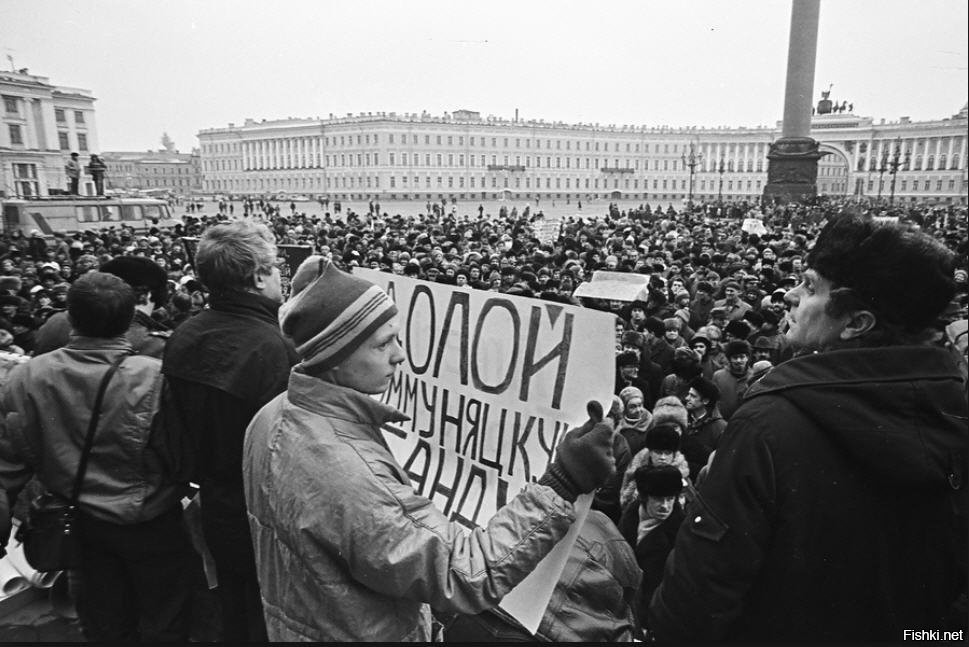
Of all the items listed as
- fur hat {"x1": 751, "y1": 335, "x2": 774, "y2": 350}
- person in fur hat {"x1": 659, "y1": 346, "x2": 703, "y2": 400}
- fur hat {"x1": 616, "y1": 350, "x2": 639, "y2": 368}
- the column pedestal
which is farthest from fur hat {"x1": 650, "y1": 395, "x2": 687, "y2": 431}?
the column pedestal

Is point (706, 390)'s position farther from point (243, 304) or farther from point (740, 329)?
point (243, 304)

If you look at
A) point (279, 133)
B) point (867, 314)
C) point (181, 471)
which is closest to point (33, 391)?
point (181, 471)

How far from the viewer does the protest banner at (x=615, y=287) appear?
5515 mm

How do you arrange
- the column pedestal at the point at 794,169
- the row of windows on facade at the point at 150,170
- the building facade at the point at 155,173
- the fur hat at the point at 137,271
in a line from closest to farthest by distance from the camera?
the fur hat at the point at 137,271, the column pedestal at the point at 794,169, the building facade at the point at 155,173, the row of windows on facade at the point at 150,170

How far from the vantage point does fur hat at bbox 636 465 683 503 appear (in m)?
2.57

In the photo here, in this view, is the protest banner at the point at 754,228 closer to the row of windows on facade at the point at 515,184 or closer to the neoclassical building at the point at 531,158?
the neoclassical building at the point at 531,158

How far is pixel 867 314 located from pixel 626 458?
2057mm

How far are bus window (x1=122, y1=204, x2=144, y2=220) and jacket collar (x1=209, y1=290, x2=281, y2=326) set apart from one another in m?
28.4

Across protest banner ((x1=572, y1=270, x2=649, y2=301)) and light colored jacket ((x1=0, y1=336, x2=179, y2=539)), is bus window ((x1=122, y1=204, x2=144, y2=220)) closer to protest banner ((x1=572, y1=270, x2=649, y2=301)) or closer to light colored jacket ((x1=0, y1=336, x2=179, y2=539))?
protest banner ((x1=572, y1=270, x2=649, y2=301))

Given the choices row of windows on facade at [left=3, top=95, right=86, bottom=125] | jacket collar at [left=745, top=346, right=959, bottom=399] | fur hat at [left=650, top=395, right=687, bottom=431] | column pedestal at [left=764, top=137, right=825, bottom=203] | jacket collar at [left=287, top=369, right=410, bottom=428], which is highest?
row of windows on facade at [left=3, top=95, right=86, bottom=125]

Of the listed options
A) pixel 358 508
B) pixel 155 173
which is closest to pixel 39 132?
pixel 358 508

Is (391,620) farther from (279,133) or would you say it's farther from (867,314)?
(279,133)

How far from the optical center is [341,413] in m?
1.42

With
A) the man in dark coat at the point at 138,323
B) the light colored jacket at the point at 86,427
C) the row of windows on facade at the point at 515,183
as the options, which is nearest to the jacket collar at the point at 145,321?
the man in dark coat at the point at 138,323
